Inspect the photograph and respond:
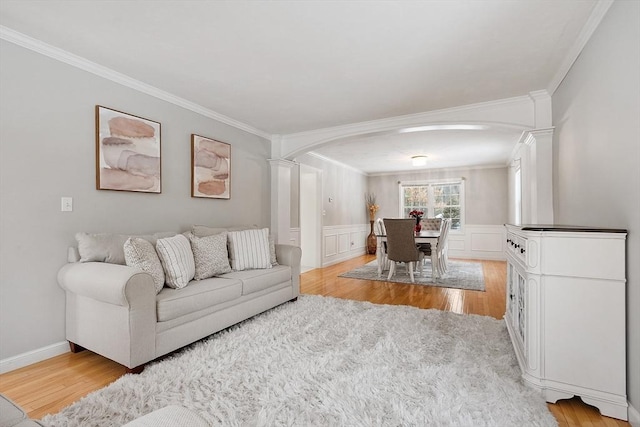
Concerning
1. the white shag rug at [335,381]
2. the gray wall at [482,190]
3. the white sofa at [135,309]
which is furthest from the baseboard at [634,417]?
the gray wall at [482,190]

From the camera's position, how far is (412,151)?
611cm

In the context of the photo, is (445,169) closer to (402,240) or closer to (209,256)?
(402,240)

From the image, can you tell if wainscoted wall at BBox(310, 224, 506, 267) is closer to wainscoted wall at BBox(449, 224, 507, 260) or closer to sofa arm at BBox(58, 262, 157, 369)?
wainscoted wall at BBox(449, 224, 507, 260)

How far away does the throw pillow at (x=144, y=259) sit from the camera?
2.33 m

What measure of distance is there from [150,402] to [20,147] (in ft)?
6.63

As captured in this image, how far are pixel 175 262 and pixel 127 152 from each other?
1.20 metres

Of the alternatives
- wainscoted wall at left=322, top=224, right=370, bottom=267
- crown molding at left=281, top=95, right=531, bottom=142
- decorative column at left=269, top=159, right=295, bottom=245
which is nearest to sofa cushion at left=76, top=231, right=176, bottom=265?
decorative column at left=269, top=159, right=295, bottom=245

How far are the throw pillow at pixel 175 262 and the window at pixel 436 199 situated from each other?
22.1ft

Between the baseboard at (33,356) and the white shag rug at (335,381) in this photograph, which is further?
the baseboard at (33,356)

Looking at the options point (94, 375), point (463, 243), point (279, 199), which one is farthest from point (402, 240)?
point (94, 375)

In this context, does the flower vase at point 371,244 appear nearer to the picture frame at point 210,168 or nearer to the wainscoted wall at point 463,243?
the wainscoted wall at point 463,243

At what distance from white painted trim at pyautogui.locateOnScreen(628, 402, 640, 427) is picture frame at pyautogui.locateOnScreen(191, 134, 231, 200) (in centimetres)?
385

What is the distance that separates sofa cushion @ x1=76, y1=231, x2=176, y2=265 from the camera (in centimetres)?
240

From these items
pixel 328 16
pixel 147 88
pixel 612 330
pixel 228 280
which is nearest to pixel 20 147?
pixel 147 88
